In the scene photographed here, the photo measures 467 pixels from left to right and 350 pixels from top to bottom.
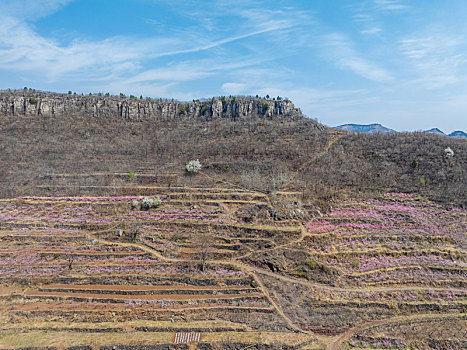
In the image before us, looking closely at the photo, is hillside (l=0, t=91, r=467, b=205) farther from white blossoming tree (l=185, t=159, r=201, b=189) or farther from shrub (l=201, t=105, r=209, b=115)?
white blossoming tree (l=185, t=159, r=201, b=189)

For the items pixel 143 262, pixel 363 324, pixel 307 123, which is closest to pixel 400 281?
pixel 363 324

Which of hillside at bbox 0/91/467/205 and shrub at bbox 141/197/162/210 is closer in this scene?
shrub at bbox 141/197/162/210

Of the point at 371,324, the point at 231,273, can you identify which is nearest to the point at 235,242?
the point at 231,273

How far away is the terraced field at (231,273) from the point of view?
21.1 meters

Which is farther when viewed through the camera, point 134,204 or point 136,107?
point 136,107

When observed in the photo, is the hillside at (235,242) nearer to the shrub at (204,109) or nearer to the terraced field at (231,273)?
the terraced field at (231,273)

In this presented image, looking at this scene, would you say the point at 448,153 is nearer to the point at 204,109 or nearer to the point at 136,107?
the point at 204,109

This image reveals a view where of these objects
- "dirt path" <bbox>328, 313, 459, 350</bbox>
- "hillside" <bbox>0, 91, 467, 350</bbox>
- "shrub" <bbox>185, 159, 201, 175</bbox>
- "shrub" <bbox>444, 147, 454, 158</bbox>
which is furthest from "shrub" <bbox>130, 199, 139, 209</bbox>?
"shrub" <bbox>444, 147, 454, 158</bbox>

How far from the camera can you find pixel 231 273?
87.5ft

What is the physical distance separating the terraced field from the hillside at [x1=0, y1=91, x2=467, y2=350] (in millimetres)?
143

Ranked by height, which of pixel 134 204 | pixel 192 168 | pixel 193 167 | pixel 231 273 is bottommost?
pixel 231 273

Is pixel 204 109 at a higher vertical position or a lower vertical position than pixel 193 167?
higher

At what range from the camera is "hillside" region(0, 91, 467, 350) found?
21.7m

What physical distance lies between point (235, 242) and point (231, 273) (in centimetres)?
439
